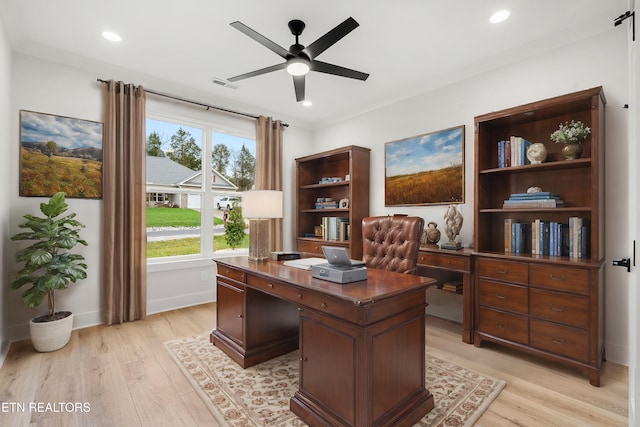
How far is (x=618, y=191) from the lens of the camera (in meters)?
2.51

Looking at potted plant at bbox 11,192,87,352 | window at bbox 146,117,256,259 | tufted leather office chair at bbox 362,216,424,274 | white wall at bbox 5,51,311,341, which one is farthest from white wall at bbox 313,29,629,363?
potted plant at bbox 11,192,87,352

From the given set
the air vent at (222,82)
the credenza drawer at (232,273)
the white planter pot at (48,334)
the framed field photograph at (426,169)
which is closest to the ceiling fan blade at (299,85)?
the air vent at (222,82)

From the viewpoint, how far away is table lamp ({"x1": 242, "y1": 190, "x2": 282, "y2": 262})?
2543 millimetres

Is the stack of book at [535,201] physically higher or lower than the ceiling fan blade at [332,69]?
lower

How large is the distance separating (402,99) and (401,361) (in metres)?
3.29

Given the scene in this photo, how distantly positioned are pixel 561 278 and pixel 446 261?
905mm

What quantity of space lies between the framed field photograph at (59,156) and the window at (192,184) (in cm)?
61

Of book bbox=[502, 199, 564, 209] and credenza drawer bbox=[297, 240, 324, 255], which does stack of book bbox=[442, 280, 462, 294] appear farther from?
credenza drawer bbox=[297, 240, 324, 255]

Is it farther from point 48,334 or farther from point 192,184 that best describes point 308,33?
point 48,334

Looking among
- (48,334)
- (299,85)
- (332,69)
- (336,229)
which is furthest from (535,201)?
(48,334)

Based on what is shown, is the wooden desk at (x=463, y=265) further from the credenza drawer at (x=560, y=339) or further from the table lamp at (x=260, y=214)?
the table lamp at (x=260, y=214)

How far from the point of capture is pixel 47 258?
8.79ft

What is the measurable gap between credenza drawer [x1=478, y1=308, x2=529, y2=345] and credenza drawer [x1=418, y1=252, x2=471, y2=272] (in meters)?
0.41

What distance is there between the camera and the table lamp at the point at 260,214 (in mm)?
2543
